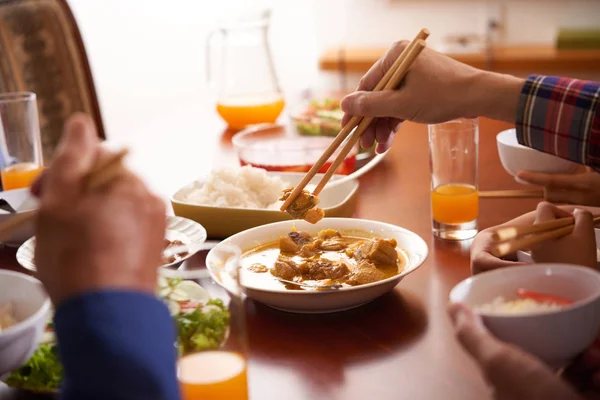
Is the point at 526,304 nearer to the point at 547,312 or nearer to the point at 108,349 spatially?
the point at 547,312

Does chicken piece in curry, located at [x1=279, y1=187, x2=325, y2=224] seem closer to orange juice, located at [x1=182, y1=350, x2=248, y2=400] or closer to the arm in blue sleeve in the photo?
orange juice, located at [x1=182, y1=350, x2=248, y2=400]

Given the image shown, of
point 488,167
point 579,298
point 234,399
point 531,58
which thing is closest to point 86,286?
point 234,399

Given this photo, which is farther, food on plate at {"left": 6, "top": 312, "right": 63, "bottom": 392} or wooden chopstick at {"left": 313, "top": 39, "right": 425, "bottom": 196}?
wooden chopstick at {"left": 313, "top": 39, "right": 425, "bottom": 196}

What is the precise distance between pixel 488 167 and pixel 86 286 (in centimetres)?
152

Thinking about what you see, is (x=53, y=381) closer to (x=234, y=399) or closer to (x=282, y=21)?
(x=234, y=399)

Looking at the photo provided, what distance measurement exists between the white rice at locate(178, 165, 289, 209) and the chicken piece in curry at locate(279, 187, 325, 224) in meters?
0.22

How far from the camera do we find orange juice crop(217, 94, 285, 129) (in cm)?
275

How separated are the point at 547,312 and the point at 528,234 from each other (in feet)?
0.96

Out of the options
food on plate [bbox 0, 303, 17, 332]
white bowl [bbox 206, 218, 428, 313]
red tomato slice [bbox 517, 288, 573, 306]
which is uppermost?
red tomato slice [bbox 517, 288, 573, 306]

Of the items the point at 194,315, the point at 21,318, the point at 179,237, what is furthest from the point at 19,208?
the point at 194,315

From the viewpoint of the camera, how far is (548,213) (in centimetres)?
130

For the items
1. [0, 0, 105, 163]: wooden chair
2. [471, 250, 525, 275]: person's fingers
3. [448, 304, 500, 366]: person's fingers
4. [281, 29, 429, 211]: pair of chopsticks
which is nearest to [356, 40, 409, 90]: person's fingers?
[281, 29, 429, 211]: pair of chopsticks

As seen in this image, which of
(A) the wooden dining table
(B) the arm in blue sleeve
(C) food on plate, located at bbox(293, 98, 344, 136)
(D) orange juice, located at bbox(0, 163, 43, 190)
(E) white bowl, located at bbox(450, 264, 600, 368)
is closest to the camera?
(B) the arm in blue sleeve

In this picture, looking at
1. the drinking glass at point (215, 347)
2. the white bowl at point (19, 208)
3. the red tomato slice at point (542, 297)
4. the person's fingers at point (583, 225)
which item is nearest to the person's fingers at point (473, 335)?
the red tomato slice at point (542, 297)
